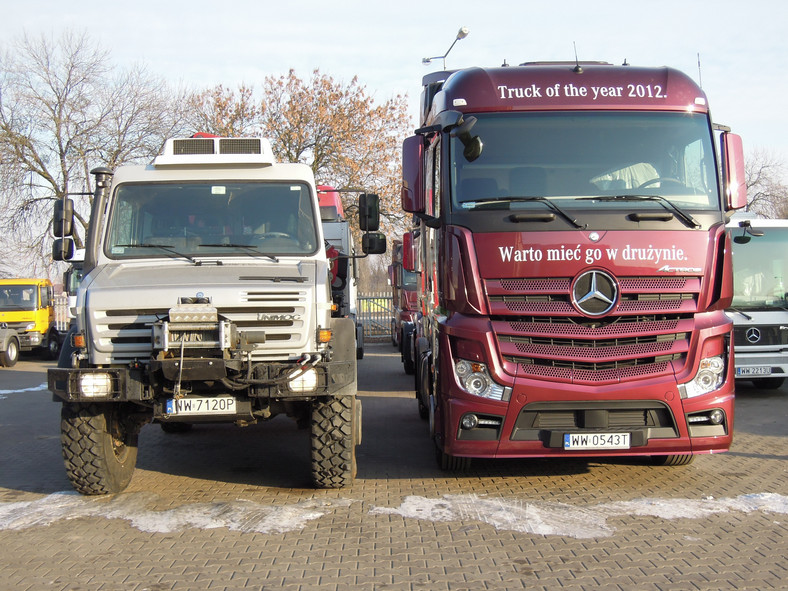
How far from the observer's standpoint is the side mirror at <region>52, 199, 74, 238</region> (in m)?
7.36

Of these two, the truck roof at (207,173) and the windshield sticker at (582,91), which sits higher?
the windshield sticker at (582,91)

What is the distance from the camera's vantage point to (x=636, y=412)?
20.6ft

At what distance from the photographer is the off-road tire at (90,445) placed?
249 inches

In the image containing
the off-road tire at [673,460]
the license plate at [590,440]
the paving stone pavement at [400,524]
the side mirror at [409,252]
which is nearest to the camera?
the paving stone pavement at [400,524]

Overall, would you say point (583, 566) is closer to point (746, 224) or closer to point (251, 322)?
point (251, 322)

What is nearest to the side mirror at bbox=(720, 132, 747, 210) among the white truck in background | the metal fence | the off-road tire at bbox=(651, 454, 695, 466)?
the off-road tire at bbox=(651, 454, 695, 466)

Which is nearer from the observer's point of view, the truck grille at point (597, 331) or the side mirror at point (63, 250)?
the truck grille at point (597, 331)

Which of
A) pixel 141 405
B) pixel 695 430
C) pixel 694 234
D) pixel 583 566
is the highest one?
pixel 694 234

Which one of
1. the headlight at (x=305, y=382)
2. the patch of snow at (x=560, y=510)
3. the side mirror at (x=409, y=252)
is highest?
the side mirror at (x=409, y=252)

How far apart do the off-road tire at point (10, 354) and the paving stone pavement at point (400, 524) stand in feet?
44.0

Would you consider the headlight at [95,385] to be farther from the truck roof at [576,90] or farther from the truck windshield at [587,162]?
the truck roof at [576,90]

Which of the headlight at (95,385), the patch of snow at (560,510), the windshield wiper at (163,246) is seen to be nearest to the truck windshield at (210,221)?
the windshield wiper at (163,246)

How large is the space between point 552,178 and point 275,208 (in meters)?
2.56

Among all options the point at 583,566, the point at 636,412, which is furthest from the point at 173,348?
the point at 636,412
